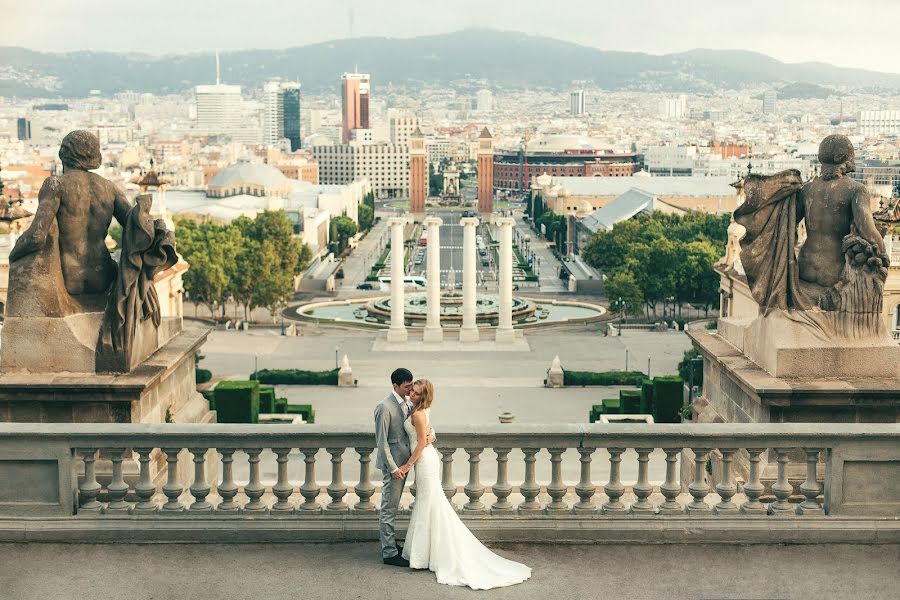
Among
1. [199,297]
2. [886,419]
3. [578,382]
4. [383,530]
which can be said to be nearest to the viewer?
[383,530]

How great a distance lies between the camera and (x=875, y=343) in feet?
46.2

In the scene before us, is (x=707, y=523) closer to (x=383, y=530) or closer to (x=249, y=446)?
(x=383, y=530)

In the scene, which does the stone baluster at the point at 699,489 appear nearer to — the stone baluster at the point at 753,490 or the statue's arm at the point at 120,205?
the stone baluster at the point at 753,490

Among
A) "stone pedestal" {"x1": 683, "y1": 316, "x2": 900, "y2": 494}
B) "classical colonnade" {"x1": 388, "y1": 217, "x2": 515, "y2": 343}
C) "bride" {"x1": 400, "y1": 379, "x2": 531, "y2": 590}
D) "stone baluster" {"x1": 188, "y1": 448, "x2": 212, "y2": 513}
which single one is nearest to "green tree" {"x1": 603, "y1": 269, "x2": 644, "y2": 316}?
"classical colonnade" {"x1": 388, "y1": 217, "x2": 515, "y2": 343}

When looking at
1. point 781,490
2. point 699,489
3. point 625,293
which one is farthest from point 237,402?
point 625,293

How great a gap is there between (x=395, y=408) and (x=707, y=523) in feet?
10.7

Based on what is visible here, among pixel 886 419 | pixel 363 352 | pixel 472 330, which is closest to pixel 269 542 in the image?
pixel 886 419

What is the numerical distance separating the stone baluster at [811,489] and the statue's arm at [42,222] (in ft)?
27.4

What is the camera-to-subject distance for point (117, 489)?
12.6 m

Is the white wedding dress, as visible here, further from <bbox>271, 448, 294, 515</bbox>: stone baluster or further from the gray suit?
<bbox>271, 448, 294, 515</bbox>: stone baluster

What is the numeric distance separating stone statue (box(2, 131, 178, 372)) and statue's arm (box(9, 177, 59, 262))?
0.01m

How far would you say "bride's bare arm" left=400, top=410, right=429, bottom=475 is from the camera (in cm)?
1184

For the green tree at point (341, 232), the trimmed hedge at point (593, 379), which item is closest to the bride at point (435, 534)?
the trimmed hedge at point (593, 379)

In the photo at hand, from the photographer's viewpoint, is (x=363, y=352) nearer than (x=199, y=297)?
Yes
